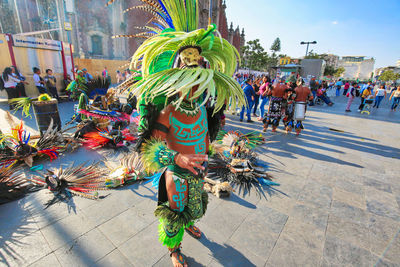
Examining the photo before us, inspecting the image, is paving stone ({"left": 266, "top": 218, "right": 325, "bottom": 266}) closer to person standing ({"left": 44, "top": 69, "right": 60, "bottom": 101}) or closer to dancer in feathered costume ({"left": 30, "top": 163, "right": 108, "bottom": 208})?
dancer in feathered costume ({"left": 30, "top": 163, "right": 108, "bottom": 208})

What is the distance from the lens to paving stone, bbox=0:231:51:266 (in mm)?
1925

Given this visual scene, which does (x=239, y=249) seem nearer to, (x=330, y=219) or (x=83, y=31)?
(x=330, y=219)

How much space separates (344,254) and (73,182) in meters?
3.89

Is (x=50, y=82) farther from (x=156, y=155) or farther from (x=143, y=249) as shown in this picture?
(x=156, y=155)

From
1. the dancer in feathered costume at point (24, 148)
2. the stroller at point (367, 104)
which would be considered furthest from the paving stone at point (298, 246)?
the stroller at point (367, 104)

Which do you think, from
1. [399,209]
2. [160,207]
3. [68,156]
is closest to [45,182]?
[68,156]

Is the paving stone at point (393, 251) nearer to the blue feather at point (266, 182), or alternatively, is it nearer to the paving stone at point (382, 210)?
the paving stone at point (382, 210)

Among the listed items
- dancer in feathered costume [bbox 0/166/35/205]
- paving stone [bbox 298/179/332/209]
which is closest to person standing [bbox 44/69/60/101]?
dancer in feathered costume [bbox 0/166/35/205]

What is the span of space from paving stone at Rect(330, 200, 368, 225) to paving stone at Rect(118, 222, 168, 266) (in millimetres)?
2518

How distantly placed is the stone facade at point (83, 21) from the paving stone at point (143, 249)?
31366mm

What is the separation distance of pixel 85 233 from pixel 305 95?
256 inches

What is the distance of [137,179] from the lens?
3.43 m

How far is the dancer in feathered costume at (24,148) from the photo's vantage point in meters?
3.60

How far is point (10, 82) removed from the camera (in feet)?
27.5
